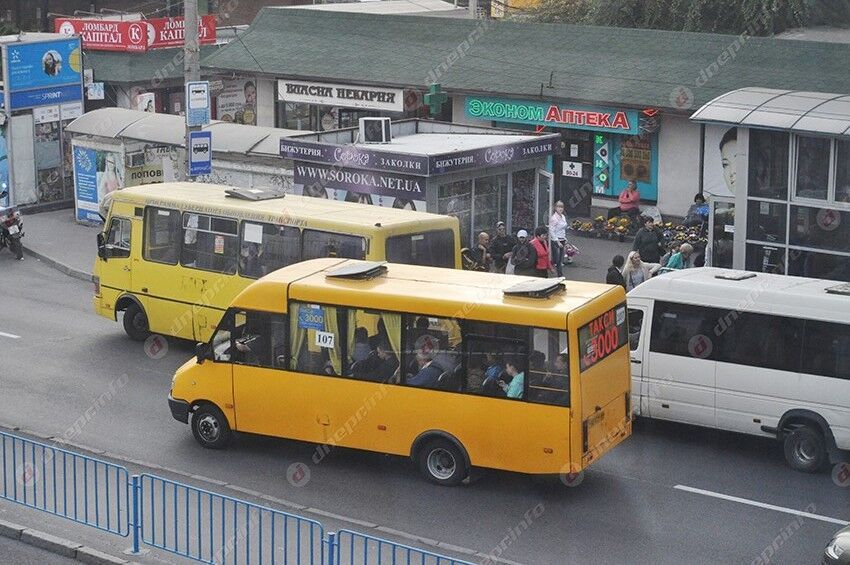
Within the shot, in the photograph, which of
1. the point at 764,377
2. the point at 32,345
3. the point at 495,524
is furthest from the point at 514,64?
the point at 495,524

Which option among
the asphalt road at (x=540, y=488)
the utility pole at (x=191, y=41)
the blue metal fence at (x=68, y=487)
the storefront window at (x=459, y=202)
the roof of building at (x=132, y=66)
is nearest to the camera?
the blue metal fence at (x=68, y=487)

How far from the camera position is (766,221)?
71.9ft

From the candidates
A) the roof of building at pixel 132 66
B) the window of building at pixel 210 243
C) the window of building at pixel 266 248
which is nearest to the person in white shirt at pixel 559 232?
the window of building at pixel 266 248

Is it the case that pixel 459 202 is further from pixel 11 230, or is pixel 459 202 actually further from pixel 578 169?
pixel 11 230

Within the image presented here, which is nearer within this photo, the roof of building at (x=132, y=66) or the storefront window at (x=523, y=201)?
the storefront window at (x=523, y=201)

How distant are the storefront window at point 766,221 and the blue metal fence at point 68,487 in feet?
36.4

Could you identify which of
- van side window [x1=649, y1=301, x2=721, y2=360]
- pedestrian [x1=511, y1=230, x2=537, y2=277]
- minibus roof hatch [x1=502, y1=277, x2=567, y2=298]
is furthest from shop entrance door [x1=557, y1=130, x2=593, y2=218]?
Result: minibus roof hatch [x1=502, y1=277, x2=567, y2=298]

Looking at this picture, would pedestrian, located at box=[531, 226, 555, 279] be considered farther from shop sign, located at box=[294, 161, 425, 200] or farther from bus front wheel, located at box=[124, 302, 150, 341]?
bus front wheel, located at box=[124, 302, 150, 341]

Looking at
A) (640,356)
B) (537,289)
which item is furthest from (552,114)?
(537,289)

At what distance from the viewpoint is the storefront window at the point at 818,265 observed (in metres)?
21.4

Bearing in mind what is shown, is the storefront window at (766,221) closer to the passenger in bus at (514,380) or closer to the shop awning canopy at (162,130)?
the passenger in bus at (514,380)

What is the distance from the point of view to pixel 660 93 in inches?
1217

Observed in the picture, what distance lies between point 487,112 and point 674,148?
16.1 ft

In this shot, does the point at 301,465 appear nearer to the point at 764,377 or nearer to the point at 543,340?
the point at 543,340
